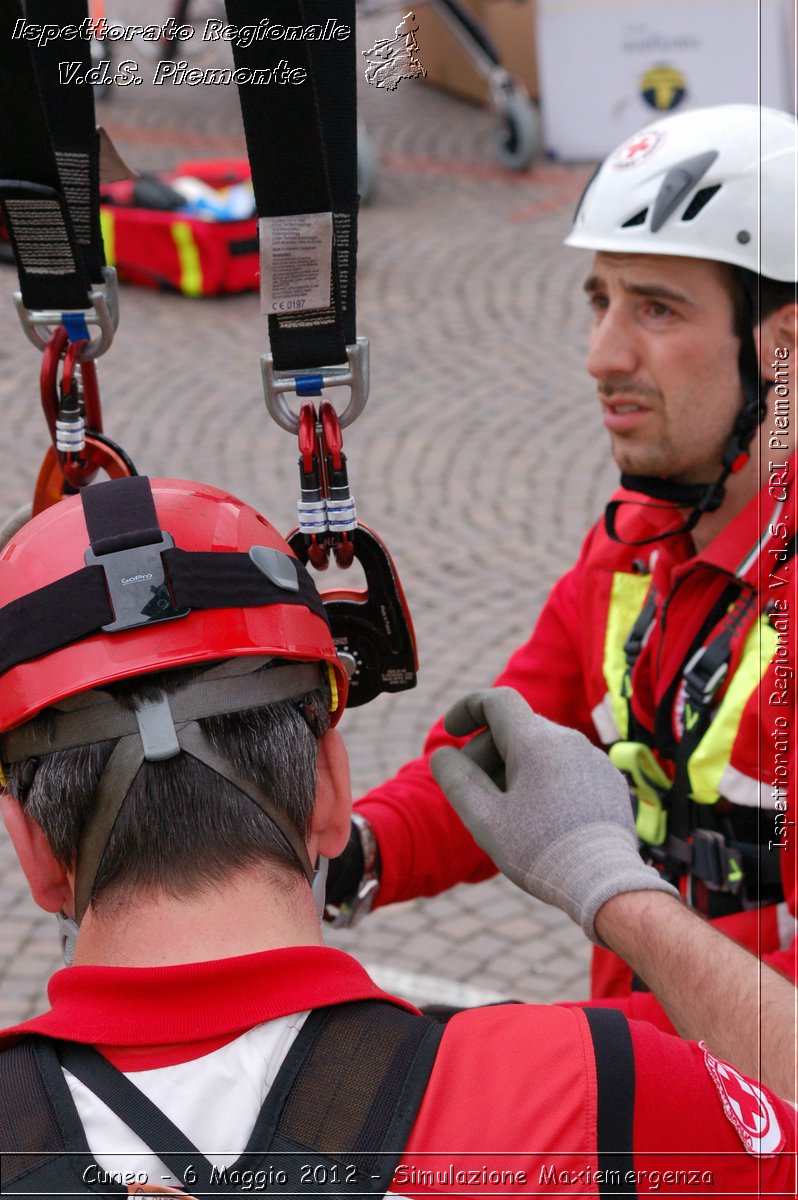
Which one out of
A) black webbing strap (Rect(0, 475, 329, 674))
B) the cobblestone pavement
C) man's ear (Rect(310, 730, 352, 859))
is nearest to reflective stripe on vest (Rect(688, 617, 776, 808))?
man's ear (Rect(310, 730, 352, 859))

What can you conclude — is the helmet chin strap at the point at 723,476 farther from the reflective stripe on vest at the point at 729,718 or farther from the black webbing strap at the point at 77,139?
the black webbing strap at the point at 77,139

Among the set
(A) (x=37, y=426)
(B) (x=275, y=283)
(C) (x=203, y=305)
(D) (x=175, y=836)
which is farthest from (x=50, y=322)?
(C) (x=203, y=305)

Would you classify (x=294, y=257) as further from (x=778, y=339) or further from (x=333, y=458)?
(x=778, y=339)

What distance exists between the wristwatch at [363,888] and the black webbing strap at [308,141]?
1119 mm

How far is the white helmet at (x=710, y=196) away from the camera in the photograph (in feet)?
9.28

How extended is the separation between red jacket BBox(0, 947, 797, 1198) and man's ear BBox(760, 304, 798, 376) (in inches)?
66.6

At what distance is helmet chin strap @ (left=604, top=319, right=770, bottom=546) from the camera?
9.04 feet

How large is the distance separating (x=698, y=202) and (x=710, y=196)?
0.12 ft

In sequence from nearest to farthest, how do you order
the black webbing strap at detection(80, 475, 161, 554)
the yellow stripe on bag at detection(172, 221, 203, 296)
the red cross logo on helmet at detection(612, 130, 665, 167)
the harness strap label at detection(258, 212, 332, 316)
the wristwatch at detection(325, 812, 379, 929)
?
the black webbing strap at detection(80, 475, 161, 554)
the harness strap label at detection(258, 212, 332, 316)
the wristwatch at detection(325, 812, 379, 929)
the red cross logo on helmet at detection(612, 130, 665, 167)
the yellow stripe on bag at detection(172, 221, 203, 296)

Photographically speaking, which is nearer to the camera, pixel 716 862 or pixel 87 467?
pixel 87 467

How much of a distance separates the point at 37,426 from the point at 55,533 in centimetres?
658

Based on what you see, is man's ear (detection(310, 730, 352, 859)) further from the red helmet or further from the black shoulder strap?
the black shoulder strap

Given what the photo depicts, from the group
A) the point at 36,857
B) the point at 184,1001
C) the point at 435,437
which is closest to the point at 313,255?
the point at 36,857

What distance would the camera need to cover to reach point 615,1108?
1.44 m
